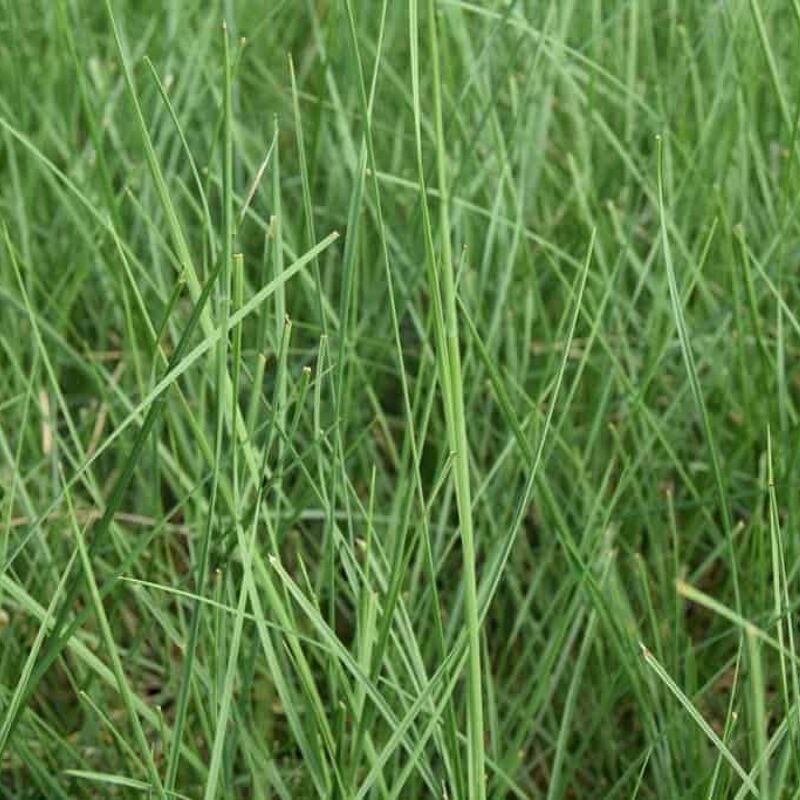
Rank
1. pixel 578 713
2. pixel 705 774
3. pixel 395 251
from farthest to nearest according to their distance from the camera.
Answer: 1. pixel 395 251
2. pixel 578 713
3. pixel 705 774

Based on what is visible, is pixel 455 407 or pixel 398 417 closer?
pixel 455 407

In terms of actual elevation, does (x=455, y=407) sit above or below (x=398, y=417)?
above

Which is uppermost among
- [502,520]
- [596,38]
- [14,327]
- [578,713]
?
[596,38]

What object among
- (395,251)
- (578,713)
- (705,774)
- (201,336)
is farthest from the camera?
(395,251)

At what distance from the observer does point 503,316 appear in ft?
3.60

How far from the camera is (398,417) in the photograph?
3.62 feet

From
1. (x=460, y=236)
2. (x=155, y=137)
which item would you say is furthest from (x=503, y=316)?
(x=155, y=137)

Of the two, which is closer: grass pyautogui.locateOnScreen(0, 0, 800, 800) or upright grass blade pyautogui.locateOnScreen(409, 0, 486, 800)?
upright grass blade pyautogui.locateOnScreen(409, 0, 486, 800)

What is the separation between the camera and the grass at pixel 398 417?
2.25ft

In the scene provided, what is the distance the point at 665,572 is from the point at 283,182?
1.68ft

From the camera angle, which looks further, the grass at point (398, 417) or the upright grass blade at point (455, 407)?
the grass at point (398, 417)

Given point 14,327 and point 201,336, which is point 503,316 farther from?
point 14,327

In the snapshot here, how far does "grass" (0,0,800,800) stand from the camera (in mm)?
685

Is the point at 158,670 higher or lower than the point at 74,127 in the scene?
lower
